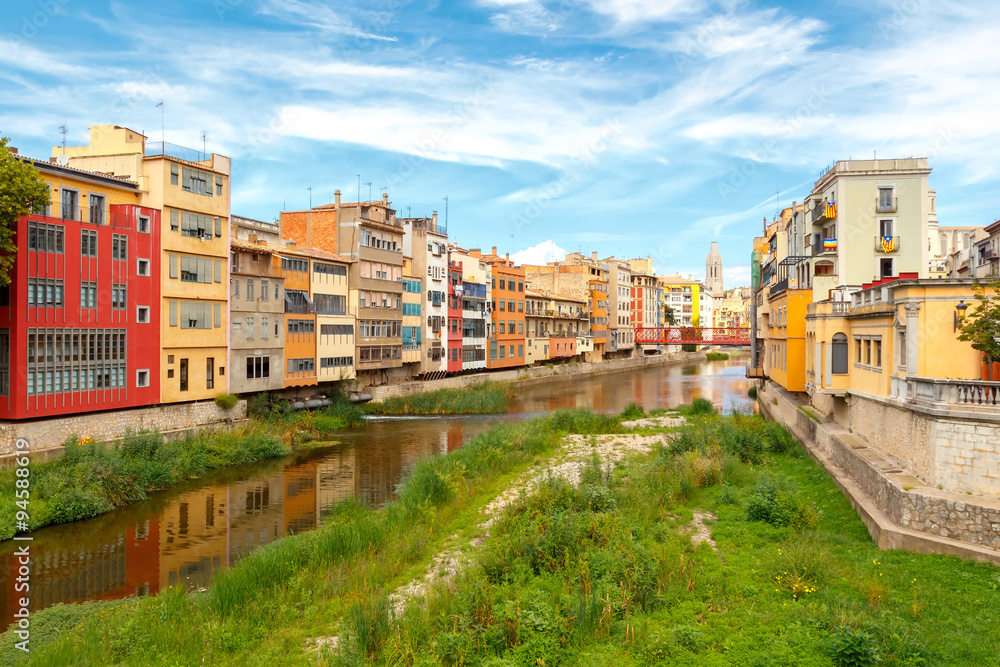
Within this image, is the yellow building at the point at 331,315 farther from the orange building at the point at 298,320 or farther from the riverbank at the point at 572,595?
the riverbank at the point at 572,595

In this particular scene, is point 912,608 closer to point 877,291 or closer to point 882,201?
point 877,291

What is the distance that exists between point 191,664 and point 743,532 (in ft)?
38.3

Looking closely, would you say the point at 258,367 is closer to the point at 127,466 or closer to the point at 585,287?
the point at 127,466

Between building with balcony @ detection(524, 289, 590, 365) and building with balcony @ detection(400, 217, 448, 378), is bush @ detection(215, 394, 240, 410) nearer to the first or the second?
building with balcony @ detection(400, 217, 448, 378)

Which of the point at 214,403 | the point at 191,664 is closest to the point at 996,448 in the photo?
the point at 191,664

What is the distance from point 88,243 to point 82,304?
2393 millimetres

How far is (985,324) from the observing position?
14.8 meters

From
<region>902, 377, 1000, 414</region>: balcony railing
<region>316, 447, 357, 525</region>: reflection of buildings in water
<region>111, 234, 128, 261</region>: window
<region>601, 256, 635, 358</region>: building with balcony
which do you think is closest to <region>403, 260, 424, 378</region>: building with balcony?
<region>316, 447, 357, 525</region>: reflection of buildings in water

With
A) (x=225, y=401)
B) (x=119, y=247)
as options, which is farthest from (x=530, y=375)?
(x=119, y=247)

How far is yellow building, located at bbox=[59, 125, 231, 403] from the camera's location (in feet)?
97.2

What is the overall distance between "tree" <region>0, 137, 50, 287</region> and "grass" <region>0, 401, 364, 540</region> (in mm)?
6335

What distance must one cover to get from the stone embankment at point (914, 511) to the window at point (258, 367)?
2728 centimetres

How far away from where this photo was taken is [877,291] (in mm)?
20234

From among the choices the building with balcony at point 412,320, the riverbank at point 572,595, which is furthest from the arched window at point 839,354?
the building with balcony at point 412,320
